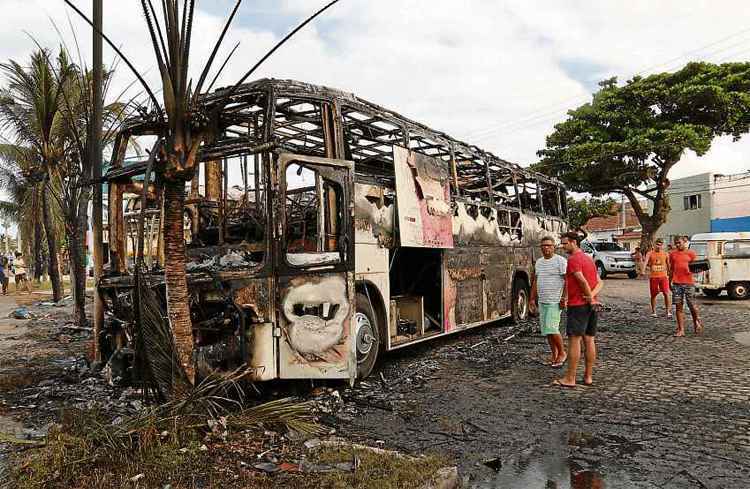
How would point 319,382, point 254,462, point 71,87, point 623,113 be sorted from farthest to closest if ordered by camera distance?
point 623,113
point 71,87
point 319,382
point 254,462

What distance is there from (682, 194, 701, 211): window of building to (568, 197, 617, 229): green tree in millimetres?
11041

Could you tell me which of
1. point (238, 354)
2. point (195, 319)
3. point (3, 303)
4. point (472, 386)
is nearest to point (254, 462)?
point (238, 354)

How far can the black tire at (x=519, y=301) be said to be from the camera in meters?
12.0

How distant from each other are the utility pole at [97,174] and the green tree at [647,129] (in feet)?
73.4

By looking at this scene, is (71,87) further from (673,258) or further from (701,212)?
(701,212)

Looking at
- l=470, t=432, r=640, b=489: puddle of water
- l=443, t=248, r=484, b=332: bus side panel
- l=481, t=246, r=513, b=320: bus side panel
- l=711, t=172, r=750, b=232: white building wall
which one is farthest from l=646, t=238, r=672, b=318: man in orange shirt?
l=711, t=172, r=750, b=232: white building wall

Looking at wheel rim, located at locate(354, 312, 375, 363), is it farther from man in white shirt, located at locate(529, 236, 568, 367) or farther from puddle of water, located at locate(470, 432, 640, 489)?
puddle of water, located at locate(470, 432, 640, 489)

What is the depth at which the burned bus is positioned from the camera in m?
5.63

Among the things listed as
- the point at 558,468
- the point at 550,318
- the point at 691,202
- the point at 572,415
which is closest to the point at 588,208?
the point at 691,202

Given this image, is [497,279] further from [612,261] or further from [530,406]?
[612,261]

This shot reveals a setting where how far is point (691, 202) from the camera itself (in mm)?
39938

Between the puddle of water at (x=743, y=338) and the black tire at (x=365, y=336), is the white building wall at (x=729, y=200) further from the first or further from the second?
the black tire at (x=365, y=336)

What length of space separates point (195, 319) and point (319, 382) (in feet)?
4.91

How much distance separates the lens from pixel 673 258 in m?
10.4
